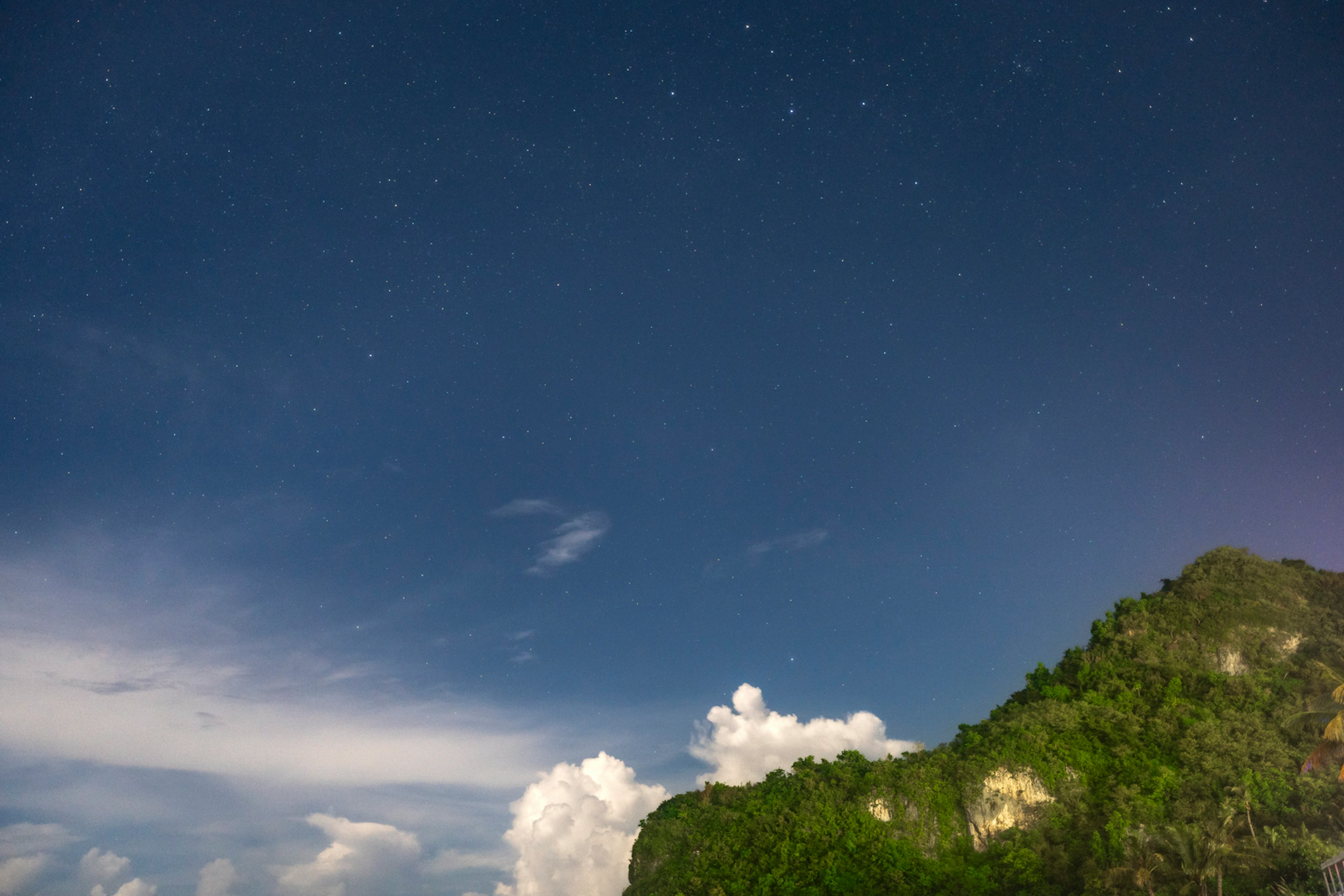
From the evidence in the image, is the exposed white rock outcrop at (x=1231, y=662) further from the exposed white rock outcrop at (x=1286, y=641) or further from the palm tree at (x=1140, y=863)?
the palm tree at (x=1140, y=863)

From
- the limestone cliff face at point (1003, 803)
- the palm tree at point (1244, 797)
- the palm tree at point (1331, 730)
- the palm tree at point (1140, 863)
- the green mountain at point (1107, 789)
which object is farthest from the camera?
the limestone cliff face at point (1003, 803)

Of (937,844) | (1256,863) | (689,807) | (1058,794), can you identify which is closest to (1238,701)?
(1058,794)

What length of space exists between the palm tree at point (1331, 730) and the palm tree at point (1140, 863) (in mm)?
9057

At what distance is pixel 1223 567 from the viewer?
182ft

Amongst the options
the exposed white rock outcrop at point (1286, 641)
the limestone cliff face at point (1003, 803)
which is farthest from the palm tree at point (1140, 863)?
the exposed white rock outcrop at point (1286, 641)

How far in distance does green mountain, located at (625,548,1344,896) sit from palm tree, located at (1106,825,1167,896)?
86mm

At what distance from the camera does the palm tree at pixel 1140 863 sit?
3481 centimetres

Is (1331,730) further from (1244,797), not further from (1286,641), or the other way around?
(1286,641)

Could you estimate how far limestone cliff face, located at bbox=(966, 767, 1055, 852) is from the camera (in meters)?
45.7

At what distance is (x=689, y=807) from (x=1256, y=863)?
3609 centimetres

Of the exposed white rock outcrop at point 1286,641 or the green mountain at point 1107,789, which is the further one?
the exposed white rock outcrop at point 1286,641

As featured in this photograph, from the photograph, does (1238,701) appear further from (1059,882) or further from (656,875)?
(656,875)

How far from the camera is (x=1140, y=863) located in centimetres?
3575

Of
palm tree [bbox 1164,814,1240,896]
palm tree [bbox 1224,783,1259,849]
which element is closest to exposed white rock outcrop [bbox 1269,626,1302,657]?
palm tree [bbox 1224,783,1259,849]
